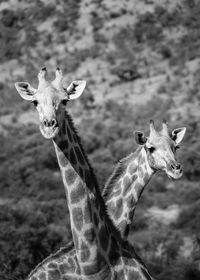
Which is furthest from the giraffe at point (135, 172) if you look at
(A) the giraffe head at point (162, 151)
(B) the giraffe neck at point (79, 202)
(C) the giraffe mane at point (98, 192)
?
(B) the giraffe neck at point (79, 202)

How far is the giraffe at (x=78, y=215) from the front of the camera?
7.39m

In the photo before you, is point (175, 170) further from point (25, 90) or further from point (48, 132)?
point (48, 132)

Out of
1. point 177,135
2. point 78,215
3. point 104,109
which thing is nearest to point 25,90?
point 78,215

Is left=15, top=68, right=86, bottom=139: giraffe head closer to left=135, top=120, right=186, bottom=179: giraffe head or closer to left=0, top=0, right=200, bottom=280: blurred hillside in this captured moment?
left=135, top=120, right=186, bottom=179: giraffe head

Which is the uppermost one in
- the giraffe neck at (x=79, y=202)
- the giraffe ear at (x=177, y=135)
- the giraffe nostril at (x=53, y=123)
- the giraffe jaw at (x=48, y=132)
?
the giraffe nostril at (x=53, y=123)

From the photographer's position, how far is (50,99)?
7070 millimetres

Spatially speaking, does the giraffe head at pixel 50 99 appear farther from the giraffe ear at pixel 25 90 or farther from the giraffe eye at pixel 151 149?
the giraffe eye at pixel 151 149

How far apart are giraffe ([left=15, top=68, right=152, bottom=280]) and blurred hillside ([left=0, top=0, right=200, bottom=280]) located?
391 centimetres

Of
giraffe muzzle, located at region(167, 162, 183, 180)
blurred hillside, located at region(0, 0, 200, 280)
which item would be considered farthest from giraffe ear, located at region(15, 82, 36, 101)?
blurred hillside, located at region(0, 0, 200, 280)

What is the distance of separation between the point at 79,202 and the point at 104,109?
22760 mm

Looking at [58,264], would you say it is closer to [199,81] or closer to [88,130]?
[88,130]

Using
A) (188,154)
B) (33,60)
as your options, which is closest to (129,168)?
(188,154)

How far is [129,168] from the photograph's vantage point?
9.54 m

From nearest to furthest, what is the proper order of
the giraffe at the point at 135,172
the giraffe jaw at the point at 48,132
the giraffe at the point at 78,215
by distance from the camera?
the giraffe jaw at the point at 48,132 < the giraffe at the point at 78,215 < the giraffe at the point at 135,172
